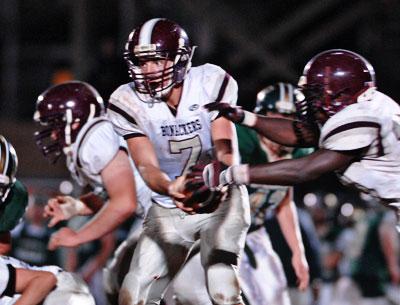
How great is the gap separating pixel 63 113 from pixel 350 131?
1916mm

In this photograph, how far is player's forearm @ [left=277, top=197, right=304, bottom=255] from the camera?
620cm

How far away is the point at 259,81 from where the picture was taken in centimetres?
1099

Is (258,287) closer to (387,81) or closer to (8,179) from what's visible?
(8,179)

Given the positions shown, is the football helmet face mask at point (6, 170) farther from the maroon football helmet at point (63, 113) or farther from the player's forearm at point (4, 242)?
the maroon football helmet at point (63, 113)

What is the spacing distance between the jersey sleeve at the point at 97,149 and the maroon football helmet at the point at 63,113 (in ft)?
0.85

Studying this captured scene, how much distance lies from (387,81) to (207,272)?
620cm

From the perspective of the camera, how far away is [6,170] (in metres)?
5.12

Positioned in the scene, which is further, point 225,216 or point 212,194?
point 225,216

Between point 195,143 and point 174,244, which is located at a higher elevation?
point 195,143

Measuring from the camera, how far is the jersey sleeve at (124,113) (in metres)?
4.98

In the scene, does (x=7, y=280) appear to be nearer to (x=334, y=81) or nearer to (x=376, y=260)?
(x=334, y=81)

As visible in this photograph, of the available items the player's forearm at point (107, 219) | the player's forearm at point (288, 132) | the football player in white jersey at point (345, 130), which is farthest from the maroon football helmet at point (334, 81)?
the player's forearm at point (107, 219)

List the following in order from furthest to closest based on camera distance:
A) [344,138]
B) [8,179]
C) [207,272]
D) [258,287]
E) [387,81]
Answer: [387,81] → [258,287] → [8,179] → [207,272] → [344,138]

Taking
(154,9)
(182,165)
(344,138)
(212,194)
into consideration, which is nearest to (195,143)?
(182,165)
